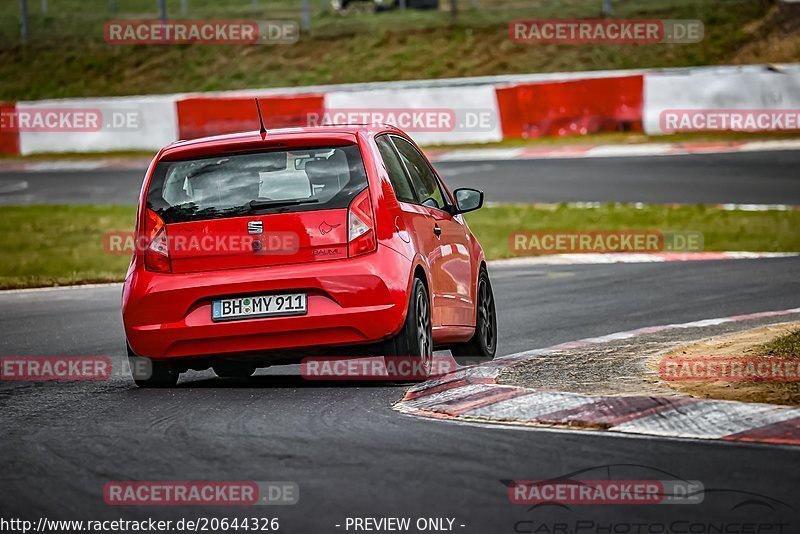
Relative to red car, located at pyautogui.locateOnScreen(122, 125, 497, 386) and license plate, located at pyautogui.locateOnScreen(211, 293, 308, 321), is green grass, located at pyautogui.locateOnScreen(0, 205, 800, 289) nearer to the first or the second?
red car, located at pyautogui.locateOnScreen(122, 125, 497, 386)

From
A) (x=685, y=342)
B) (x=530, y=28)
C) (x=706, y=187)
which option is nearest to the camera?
(x=685, y=342)

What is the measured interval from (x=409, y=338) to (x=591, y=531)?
11.6 ft

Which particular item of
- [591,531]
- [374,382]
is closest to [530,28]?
[374,382]

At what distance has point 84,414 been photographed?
830 cm

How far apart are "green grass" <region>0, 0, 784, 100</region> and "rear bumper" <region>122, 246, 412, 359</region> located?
29924mm

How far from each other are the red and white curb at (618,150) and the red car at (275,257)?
19.1 meters

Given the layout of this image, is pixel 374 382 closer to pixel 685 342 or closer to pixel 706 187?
pixel 685 342

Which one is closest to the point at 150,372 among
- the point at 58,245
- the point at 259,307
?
the point at 259,307

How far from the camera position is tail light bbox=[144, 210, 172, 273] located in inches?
351

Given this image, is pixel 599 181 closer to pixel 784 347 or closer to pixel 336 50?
pixel 784 347

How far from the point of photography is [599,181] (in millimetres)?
24406

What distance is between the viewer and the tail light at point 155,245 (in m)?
8.92

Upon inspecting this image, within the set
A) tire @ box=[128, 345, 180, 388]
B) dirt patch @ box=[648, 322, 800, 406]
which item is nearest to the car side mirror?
dirt patch @ box=[648, 322, 800, 406]

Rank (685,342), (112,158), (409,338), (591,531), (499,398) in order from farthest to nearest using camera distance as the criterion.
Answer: (112,158)
(685,342)
(409,338)
(499,398)
(591,531)
